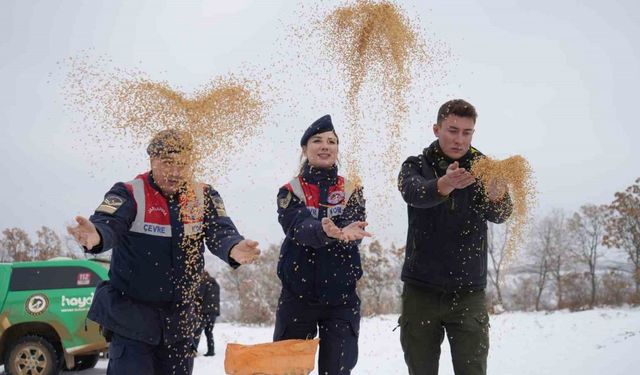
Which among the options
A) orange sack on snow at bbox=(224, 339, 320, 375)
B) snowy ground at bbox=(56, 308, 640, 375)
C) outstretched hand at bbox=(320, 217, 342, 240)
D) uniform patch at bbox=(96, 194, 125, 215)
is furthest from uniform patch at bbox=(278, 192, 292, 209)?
snowy ground at bbox=(56, 308, 640, 375)

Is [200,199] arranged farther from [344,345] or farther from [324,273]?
[344,345]

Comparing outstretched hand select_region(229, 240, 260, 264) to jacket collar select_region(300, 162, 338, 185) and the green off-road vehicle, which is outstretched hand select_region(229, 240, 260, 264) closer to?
jacket collar select_region(300, 162, 338, 185)

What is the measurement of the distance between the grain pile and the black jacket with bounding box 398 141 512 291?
0.34 ft

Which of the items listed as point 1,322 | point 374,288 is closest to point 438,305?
point 1,322

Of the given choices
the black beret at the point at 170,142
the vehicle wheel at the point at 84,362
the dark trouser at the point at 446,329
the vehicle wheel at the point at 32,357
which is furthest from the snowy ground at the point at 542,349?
the black beret at the point at 170,142

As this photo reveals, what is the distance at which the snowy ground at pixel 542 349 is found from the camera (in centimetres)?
721

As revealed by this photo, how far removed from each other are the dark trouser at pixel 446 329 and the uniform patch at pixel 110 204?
80.1 inches

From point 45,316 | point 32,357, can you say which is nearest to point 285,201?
point 45,316

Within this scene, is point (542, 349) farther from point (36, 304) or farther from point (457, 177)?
point (36, 304)

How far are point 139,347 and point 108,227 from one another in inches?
28.5

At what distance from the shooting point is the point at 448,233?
12.6ft

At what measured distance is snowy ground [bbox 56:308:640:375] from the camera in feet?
23.7

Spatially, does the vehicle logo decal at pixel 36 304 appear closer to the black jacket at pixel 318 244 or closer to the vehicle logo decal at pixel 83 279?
the vehicle logo decal at pixel 83 279

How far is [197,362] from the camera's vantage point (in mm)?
10203
